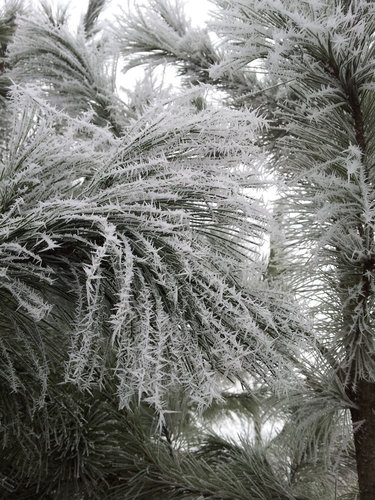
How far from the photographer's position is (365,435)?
2.53ft

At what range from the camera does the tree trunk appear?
76cm

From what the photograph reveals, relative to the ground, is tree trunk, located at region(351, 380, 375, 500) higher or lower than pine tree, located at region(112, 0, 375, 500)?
lower

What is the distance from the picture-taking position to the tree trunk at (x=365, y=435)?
759mm

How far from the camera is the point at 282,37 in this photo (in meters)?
0.57

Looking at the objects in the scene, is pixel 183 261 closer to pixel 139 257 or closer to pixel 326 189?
pixel 139 257

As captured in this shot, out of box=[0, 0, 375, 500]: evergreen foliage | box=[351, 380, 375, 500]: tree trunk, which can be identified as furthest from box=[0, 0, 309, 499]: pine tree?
box=[351, 380, 375, 500]: tree trunk

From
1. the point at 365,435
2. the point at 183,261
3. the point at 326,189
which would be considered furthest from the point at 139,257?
the point at 365,435

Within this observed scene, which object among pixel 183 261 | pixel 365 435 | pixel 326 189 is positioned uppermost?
pixel 326 189

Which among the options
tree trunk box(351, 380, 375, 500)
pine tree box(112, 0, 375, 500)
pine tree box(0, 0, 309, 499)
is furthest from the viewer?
tree trunk box(351, 380, 375, 500)

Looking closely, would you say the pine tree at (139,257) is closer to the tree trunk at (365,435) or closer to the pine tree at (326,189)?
the pine tree at (326,189)

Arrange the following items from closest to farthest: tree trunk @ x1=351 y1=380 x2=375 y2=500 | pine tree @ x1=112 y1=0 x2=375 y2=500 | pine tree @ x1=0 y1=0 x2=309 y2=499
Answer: pine tree @ x1=0 y1=0 x2=309 y2=499 → pine tree @ x1=112 y1=0 x2=375 y2=500 → tree trunk @ x1=351 y1=380 x2=375 y2=500

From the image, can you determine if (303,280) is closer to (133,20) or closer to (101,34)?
(133,20)

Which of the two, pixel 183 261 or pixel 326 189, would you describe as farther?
pixel 326 189

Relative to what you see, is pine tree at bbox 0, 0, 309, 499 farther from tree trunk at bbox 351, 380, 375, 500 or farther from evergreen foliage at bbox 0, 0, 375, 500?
tree trunk at bbox 351, 380, 375, 500
